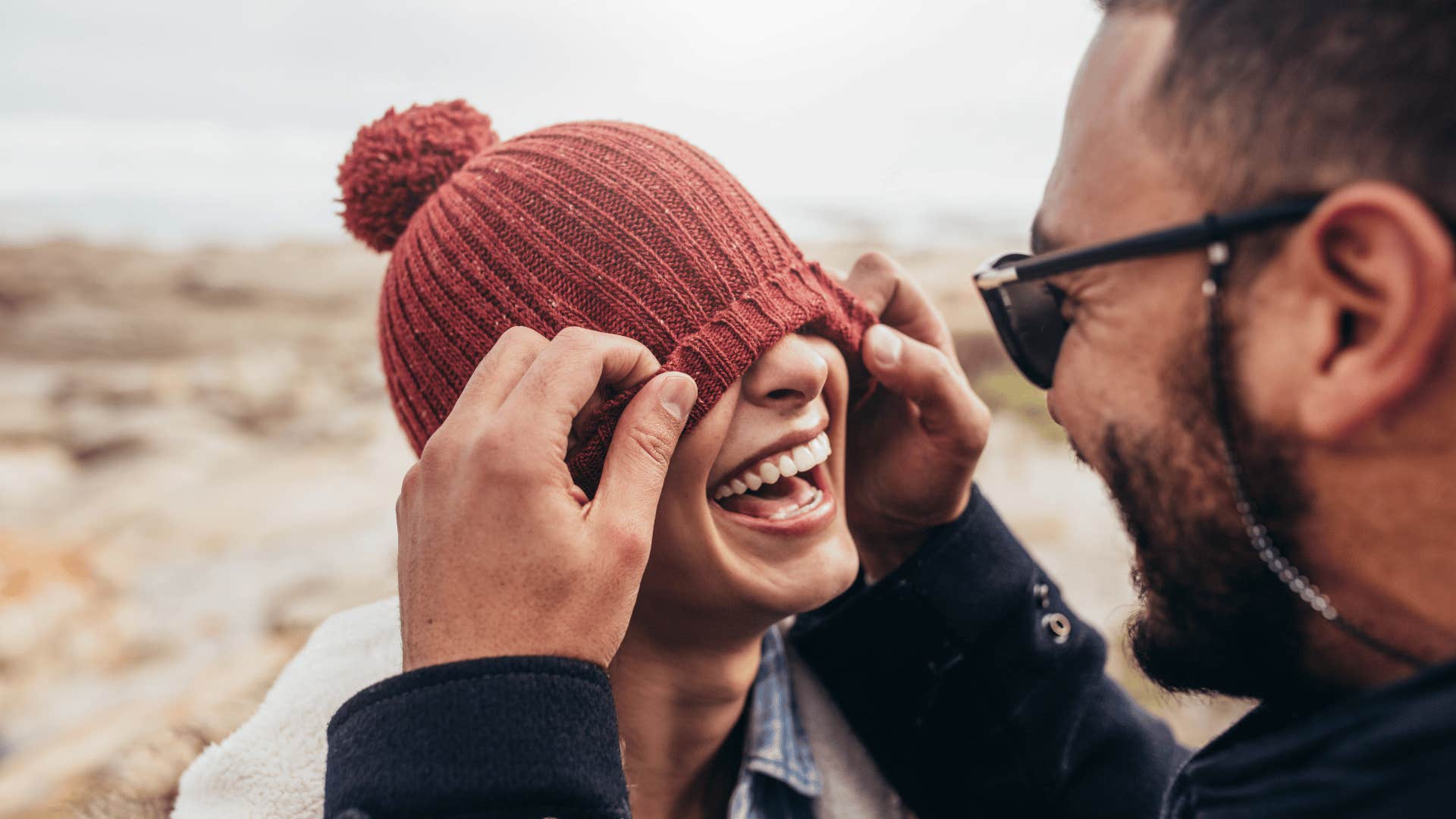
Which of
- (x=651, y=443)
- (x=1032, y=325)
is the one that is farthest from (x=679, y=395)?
(x=1032, y=325)

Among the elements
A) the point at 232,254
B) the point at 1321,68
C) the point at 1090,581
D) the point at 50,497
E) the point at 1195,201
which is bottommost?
the point at 1090,581

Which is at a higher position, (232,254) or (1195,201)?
(1195,201)

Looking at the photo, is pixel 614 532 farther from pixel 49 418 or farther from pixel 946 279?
pixel 946 279

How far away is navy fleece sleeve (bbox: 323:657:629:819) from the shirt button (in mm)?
1302

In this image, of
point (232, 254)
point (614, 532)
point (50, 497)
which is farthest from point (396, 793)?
point (232, 254)

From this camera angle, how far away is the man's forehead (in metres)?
1.38

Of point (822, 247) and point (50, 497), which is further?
point (822, 247)

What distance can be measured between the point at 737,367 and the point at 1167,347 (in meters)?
0.80

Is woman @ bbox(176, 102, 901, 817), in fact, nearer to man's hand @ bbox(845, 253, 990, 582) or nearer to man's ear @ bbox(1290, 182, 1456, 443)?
man's hand @ bbox(845, 253, 990, 582)

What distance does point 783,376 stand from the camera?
6.14 feet

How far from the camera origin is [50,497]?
26.8ft

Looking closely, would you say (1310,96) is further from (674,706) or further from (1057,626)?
(674,706)

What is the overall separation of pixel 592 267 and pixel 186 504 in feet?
26.8

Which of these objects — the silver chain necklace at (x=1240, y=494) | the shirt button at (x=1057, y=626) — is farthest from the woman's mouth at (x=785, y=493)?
the silver chain necklace at (x=1240, y=494)
